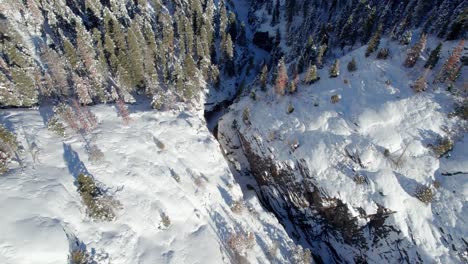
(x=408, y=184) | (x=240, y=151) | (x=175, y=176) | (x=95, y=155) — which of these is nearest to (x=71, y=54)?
(x=95, y=155)

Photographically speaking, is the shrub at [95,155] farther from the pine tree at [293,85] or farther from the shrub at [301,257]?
the pine tree at [293,85]

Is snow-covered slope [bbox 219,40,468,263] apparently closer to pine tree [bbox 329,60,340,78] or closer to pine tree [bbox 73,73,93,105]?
pine tree [bbox 329,60,340,78]

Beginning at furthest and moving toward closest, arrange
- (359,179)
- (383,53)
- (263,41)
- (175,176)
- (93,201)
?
(263,41) < (383,53) < (359,179) < (175,176) < (93,201)

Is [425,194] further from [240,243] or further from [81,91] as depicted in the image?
[81,91]

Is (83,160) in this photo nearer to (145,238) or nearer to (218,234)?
(145,238)

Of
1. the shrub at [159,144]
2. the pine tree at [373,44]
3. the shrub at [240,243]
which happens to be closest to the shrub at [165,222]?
the shrub at [240,243]
